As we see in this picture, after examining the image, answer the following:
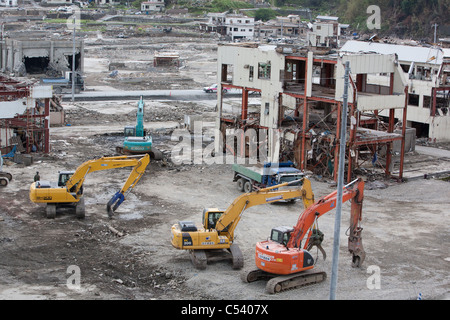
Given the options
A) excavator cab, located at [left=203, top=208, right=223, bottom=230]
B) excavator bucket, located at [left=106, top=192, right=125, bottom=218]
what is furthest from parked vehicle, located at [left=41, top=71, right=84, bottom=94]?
excavator cab, located at [left=203, top=208, right=223, bottom=230]

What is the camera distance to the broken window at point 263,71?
49.2 meters

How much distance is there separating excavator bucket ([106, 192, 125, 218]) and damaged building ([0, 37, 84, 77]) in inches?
2087

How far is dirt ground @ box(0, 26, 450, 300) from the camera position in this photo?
26.6 meters

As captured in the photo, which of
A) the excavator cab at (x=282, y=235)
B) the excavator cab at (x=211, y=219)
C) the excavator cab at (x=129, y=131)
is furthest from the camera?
the excavator cab at (x=129, y=131)

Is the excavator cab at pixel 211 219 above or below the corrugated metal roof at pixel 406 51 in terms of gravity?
below

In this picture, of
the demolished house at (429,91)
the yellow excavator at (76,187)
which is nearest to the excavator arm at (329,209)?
the yellow excavator at (76,187)

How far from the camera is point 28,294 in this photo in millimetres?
25578

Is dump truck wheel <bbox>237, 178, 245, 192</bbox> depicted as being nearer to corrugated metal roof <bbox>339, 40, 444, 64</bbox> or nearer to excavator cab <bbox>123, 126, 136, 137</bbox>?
excavator cab <bbox>123, 126, 136, 137</bbox>

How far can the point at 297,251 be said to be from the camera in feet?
86.2

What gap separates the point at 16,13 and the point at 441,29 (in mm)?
99349

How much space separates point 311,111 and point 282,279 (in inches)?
1113

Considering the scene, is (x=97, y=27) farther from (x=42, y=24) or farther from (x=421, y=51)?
(x=421, y=51)

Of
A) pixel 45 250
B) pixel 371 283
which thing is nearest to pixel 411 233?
pixel 371 283

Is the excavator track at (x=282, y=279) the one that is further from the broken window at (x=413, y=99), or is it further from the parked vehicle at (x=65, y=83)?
the parked vehicle at (x=65, y=83)
